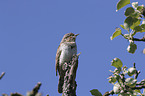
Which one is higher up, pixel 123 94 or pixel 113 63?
pixel 113 63

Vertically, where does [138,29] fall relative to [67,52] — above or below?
below

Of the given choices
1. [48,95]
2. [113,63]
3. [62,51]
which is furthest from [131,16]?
[62,51]

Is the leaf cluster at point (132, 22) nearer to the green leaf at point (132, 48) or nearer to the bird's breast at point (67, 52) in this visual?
the green leaf at point (132, 48)

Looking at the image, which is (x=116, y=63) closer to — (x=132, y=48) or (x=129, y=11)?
(x=132, y=48)

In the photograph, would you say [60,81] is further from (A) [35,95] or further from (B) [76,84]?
(A) [35,95]

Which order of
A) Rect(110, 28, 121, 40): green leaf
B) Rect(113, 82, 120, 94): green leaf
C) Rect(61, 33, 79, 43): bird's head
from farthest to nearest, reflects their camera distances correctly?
Rect(61, 33, 79, 43): bird's head
Rect(110, 28, 121, 40): green leaf
Rect(113, 82, 120, 94): green leaf

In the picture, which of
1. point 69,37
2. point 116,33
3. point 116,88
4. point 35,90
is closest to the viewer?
point 35,90

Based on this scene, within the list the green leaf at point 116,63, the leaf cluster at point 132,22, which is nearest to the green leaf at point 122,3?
the leaf cluster at point 132,22

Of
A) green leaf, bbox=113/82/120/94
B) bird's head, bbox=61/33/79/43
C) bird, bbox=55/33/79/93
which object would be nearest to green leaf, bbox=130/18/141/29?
green leaf, bbox=113/82/120/94

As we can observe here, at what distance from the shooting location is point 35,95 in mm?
925

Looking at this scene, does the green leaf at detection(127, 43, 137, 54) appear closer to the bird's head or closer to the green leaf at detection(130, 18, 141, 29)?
the green leaf at detection(130, 18, 141, 29)

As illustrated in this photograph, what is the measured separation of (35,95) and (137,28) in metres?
1.21

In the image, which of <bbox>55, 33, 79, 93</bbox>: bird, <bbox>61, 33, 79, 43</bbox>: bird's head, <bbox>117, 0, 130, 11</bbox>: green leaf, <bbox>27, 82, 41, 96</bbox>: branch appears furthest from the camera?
<bbox>61, 33, 79, 43</bbox>: bird's head

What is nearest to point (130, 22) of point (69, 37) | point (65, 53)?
point (65, 53)
